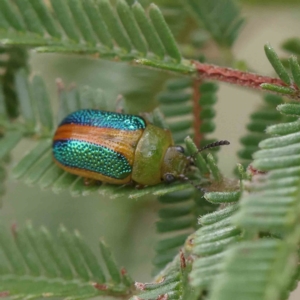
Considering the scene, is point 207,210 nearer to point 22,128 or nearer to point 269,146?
point 269,146

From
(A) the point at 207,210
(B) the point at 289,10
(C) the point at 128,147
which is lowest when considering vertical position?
(A) the point at 207,210

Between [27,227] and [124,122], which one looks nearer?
[27,227]

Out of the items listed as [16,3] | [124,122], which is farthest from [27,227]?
[16,3]

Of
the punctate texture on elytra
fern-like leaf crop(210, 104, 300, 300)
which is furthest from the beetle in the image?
fern-like leaf crop(210, 104, 300, 300)

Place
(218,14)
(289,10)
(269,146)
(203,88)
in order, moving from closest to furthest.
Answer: (269,146)
(203,88)
(218,14)
(289,10)

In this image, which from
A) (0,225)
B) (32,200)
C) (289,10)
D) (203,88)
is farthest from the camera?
(32,200)

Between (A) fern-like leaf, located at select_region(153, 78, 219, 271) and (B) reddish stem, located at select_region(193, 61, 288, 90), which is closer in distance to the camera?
(B) reddish stem, located at select_region(193, 61, 288, 90)

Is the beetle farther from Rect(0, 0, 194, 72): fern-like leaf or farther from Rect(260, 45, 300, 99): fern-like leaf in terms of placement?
Rect(260, 45, 300, 99): fern-like leaf
